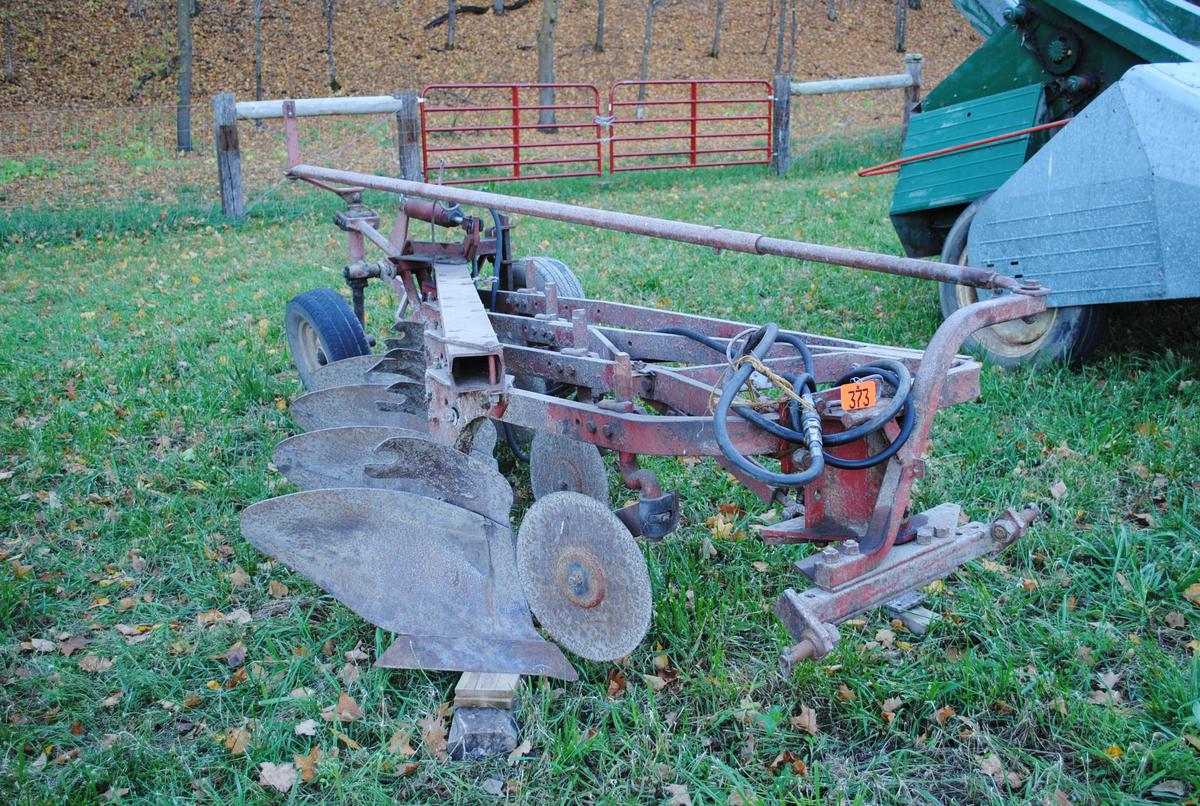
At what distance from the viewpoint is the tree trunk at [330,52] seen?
2333cm

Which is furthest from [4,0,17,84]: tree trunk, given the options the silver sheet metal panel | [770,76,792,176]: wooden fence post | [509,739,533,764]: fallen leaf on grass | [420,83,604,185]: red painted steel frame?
[509,739,533,764]: fallen leaf on grass

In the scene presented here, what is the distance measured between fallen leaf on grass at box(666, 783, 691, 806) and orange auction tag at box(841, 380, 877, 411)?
113cm

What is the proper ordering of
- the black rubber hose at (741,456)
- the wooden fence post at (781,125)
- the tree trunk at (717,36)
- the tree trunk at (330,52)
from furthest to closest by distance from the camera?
the tree trunk at (717,36) → the tree trunk at (330,52) → the wooden fence post at (781,125) → the black rubber hose at (741,456)

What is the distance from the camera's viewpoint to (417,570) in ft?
10.0

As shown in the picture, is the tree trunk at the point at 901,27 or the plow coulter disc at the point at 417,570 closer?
the plow coulter disc at the point at 417,570

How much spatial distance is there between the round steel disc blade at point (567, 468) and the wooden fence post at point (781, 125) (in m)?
10.8

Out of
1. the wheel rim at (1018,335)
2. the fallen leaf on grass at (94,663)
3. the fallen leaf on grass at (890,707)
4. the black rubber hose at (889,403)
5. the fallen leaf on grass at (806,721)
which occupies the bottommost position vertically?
the fallen leaf on grass at (94,663)

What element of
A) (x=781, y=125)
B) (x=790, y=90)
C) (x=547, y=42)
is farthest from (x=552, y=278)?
(x=547, y=42)

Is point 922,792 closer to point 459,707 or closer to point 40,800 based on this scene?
point 459,707

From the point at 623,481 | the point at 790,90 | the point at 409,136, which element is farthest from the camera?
the point at 790,90

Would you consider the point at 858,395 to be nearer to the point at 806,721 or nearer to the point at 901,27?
the point at 806,721

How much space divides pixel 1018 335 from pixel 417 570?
3583mm

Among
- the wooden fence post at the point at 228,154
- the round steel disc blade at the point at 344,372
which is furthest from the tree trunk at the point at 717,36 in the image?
the round steel disc blade at the point at 344,372

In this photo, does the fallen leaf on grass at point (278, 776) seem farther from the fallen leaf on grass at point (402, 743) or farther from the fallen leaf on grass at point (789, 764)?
the fallen leaf on grass at point (789, 764)
